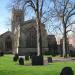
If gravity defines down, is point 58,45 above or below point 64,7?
below

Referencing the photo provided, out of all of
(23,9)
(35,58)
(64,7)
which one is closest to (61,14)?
(64,7)

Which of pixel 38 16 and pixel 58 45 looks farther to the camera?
pixel 58 45

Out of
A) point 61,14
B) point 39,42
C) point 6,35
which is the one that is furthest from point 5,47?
point 39,42

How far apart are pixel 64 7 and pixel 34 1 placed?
1272 centimetres

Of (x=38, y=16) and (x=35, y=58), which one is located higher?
(x=38, y=16)

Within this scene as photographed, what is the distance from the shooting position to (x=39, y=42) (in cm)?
4350

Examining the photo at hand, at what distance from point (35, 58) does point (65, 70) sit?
18441 mm

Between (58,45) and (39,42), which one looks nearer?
(39,42)

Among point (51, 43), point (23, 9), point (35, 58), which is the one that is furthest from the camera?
point (51, 43)

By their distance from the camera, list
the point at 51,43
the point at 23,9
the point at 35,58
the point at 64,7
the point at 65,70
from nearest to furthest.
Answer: the point at 65,70, the point at 35,58, the point at 23,9, the point at 64,7, the point at 51,43

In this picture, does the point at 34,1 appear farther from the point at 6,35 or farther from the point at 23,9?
the point at 6,35

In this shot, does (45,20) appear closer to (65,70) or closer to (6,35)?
(65,70)

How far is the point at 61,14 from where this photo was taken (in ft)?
179

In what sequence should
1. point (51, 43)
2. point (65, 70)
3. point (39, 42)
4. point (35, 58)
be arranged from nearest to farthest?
point (65, 70) → point (35, 58) → point (39, 42) → point (51, 43)
